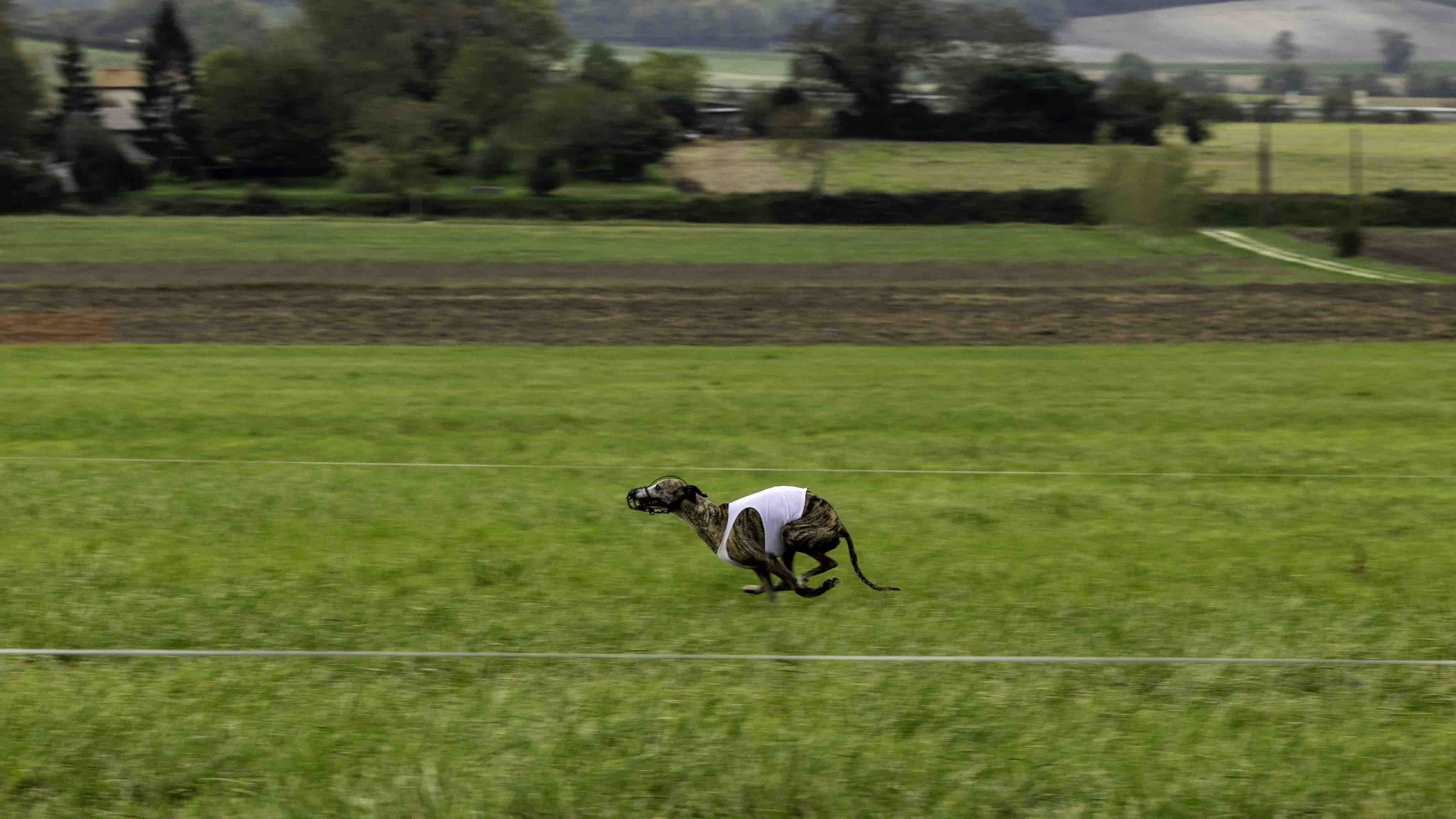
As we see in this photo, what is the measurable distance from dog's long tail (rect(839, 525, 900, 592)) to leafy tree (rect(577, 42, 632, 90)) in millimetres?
95729

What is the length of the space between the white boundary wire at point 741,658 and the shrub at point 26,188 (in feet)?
230

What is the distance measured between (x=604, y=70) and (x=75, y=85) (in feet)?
126

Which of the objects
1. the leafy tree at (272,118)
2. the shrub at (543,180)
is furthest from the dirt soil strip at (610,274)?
the leafy tree at (272,118)

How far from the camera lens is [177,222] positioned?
2418 inches

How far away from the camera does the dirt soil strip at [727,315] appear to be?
2812 cm

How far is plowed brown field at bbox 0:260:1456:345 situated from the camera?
92.7ft

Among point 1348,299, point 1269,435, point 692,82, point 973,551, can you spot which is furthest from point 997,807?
point 692,82

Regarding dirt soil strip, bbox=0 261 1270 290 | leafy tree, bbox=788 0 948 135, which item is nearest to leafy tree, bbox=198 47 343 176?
leafy tree, bbox=788 0 948 135

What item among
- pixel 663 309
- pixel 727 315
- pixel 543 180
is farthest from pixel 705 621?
pixel 543 180

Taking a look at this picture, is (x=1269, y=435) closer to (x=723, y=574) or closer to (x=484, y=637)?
(x=723, y=574)

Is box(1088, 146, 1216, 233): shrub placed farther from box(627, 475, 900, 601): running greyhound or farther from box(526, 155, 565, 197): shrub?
box(627, 475, 900, 601): running greyhound

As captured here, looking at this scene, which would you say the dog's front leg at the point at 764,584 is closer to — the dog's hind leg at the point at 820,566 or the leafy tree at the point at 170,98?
the dog's hind leg at the point at 820,566

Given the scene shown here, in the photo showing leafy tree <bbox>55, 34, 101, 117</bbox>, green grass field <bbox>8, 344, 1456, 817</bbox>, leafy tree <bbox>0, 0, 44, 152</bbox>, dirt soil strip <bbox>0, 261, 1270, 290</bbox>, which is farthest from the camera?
leafy tree <bbox>55, 34, 101, 117</bbox>

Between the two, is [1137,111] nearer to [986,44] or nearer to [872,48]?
[872,48]
